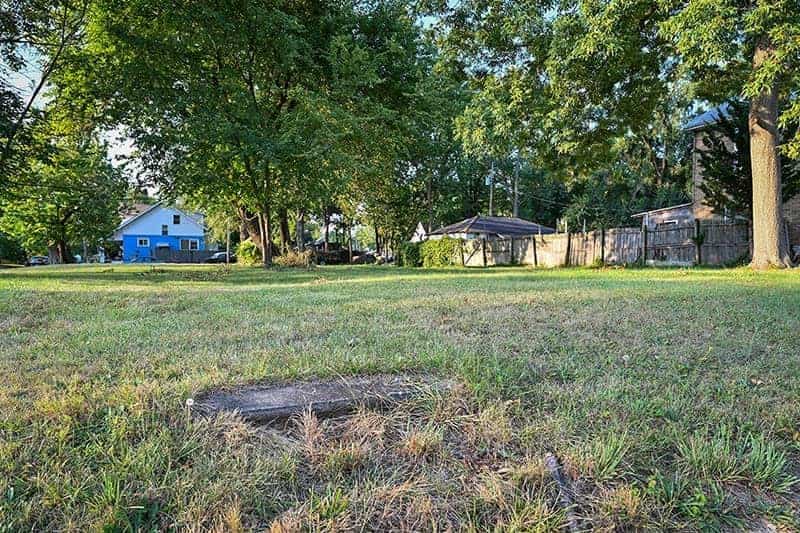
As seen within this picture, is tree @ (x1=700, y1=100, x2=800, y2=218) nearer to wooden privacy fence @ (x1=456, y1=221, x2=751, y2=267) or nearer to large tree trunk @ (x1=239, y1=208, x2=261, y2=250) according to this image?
wooden privacy fence @ (x1=456, y1=221, x2=751, y2=267)

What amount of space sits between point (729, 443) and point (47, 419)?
242cm

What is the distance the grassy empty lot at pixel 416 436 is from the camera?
1.27 meters

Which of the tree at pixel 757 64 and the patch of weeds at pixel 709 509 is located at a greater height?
the tree at pixel 757 64

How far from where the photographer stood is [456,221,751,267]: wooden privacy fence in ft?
40.7

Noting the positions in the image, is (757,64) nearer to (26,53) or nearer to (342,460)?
(342,460)

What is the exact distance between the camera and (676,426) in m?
1.74

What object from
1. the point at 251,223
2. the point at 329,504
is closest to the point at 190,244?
the point at 251,223

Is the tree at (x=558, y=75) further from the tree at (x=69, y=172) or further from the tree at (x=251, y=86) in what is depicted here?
the tree at (x=69, y=172)

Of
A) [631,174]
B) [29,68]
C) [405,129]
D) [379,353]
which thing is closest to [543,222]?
[631,174]

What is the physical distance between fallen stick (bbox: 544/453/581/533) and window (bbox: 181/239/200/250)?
41.9 metres

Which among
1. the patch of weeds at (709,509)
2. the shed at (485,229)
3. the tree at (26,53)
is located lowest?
the patch of weeds at (709,509)

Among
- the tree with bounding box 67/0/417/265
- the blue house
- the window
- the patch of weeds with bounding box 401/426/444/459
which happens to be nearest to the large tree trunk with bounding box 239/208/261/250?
the tree with bounding box 67/0/417/265

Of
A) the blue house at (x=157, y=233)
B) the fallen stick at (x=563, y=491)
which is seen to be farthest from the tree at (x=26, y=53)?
the blue house at (x=157, y=233)

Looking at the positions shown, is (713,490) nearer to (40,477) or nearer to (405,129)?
(40,477)
